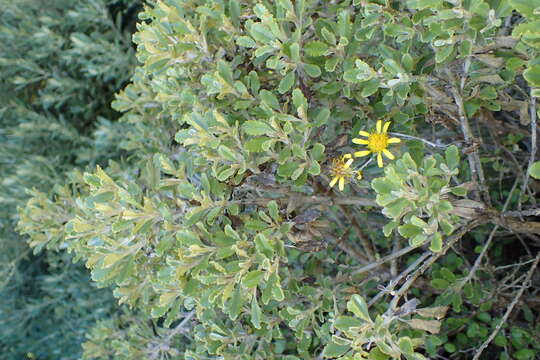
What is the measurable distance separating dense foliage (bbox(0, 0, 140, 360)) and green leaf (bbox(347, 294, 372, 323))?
216 centimetres

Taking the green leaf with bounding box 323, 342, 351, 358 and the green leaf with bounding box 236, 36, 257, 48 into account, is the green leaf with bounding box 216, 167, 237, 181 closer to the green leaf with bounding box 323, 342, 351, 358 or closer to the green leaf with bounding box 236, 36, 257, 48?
the green leaf with bounding box 236, 36, 257, 48

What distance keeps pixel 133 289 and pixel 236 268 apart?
0.56 m

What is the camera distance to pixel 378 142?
149 centimetres

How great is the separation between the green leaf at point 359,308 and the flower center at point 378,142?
407mm

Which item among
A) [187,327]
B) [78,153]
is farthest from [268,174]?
[78,153]

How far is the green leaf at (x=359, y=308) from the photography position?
1.29 m

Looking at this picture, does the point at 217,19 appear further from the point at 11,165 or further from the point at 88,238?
the point at 11,165

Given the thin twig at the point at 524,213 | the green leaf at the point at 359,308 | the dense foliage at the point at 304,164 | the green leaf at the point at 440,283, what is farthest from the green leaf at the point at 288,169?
the green leaf at the point at 440,283

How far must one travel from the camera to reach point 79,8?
3.30 metres

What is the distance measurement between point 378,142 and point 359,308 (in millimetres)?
449

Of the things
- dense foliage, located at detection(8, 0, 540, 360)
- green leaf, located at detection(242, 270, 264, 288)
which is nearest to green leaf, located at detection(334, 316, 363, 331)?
dense foliage, located at detection(8, 0, 540, 360)

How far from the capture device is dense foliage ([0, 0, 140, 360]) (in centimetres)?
328

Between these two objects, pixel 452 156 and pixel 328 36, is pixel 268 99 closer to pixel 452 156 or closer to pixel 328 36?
pixel 328 36

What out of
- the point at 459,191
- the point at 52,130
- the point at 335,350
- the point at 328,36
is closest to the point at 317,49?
the point at 328,36
